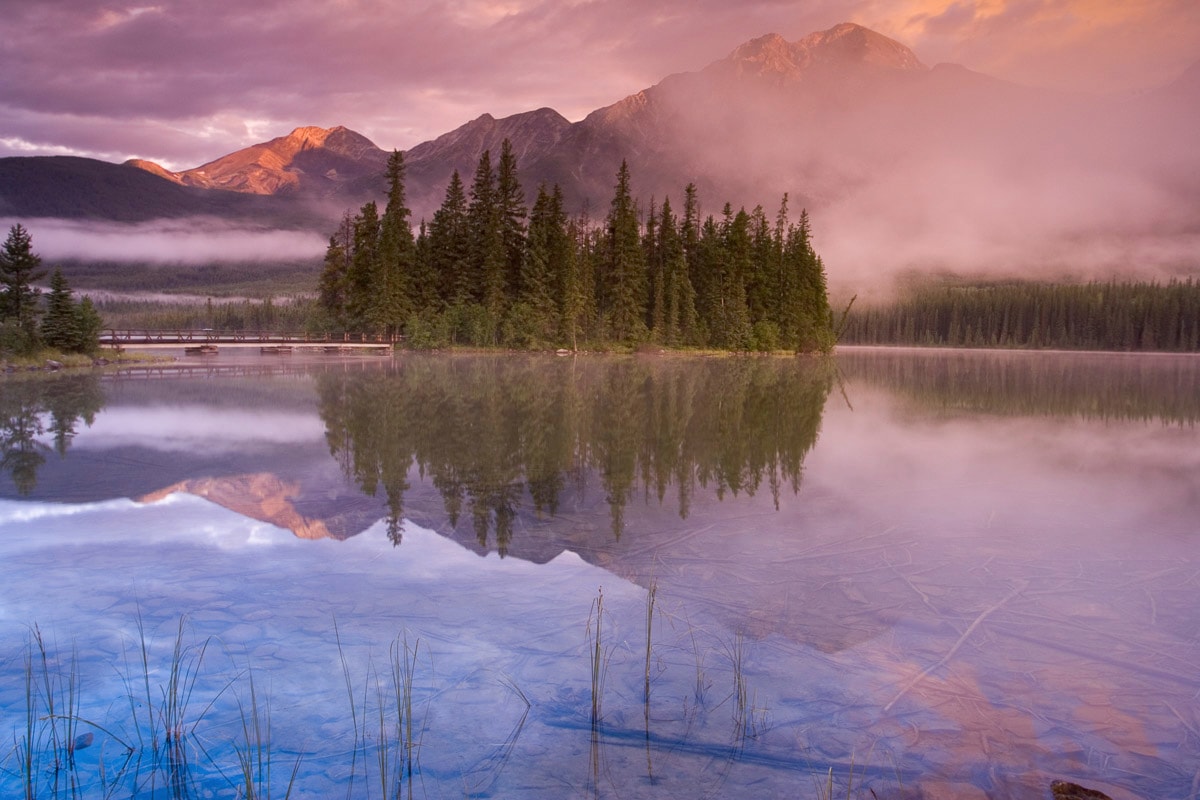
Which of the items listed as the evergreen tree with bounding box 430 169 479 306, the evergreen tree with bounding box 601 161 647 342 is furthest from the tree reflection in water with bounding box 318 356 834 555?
the evergreen tree with bounding box 601 161 647 342

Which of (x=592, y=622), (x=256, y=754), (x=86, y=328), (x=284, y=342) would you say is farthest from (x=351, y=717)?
(x=284, y=342)

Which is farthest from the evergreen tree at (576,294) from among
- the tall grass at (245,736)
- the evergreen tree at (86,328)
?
the tall grass at (245,736)

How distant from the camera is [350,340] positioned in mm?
67438

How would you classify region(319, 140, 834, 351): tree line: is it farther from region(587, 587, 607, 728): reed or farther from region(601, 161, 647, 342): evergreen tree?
region(587, 587, 607, 728): reed

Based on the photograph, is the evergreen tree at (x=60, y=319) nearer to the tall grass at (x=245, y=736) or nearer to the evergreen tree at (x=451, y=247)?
the evergreen tree at (x=451, y=247)

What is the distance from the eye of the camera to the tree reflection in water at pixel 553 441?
10.9m

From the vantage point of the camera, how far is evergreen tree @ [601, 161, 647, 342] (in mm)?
68312

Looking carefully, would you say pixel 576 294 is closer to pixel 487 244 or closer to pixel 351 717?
pixel 487 244

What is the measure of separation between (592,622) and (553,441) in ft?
30.1

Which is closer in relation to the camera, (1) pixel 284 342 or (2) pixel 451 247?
(1) pixel 284 342

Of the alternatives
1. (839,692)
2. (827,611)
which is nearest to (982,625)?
(827,611)

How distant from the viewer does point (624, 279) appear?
68.0 metres

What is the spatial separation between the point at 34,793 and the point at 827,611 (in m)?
5.45

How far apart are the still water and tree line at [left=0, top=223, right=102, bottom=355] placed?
29540mm
